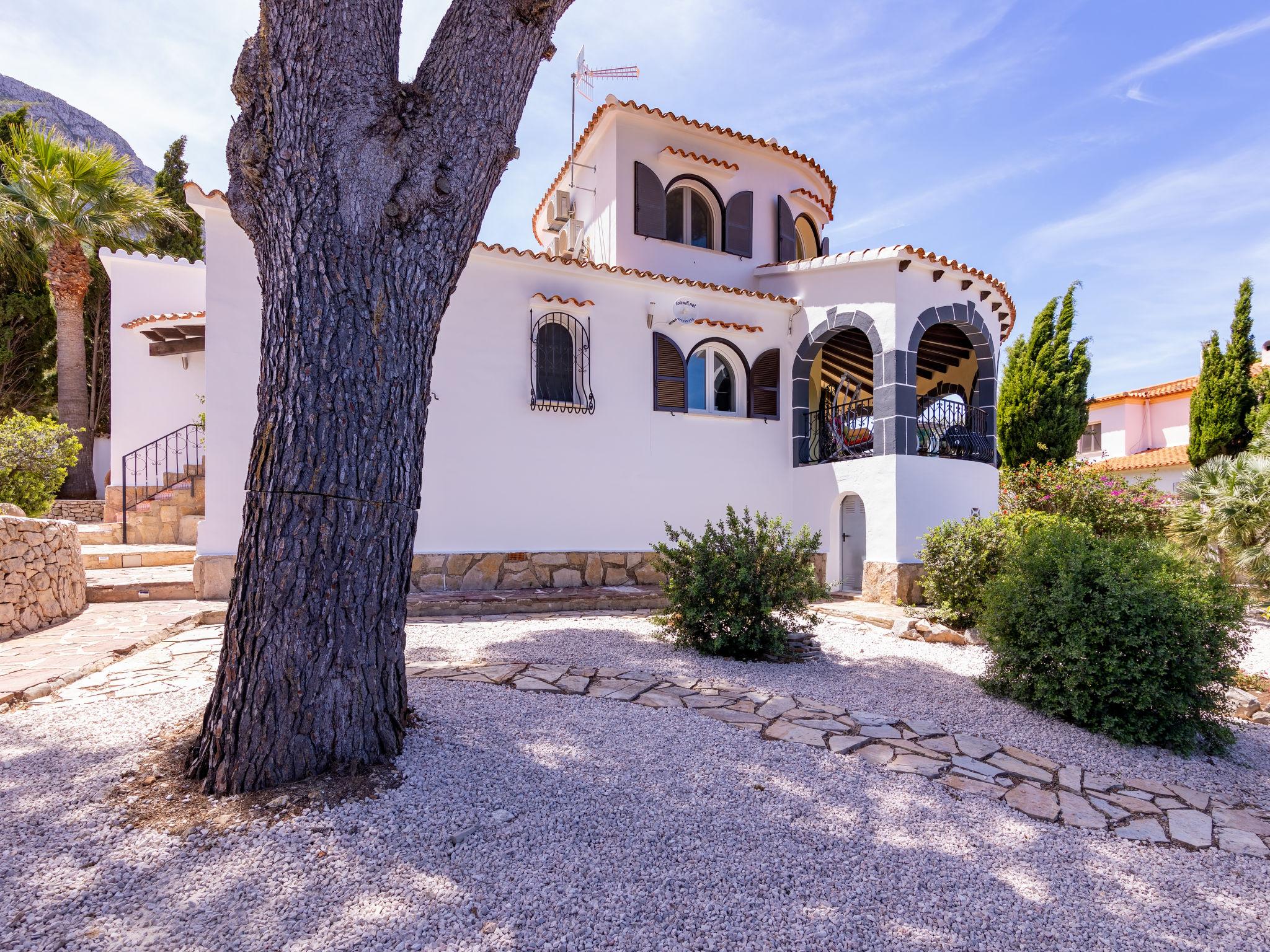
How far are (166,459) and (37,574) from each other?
6.20 metres

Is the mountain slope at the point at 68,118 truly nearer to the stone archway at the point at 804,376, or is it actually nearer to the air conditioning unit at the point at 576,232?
the air conditioning unit at the point at 576,232

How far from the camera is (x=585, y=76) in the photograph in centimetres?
1127

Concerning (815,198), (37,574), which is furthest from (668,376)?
(37,574)

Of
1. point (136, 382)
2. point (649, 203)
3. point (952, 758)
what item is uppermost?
point (649, 203)

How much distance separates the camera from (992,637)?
4.54 m

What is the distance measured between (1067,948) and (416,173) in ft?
12.7

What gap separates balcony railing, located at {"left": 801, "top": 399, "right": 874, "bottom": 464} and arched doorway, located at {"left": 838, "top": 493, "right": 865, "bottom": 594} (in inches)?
29.2

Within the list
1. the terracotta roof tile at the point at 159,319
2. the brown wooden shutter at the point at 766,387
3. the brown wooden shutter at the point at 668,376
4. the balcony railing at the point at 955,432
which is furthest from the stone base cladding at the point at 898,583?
the terracotta roof tile at the point at 159,319

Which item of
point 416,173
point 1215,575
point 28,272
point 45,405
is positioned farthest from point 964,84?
point 45,405

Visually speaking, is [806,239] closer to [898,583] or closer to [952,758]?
[898,583]

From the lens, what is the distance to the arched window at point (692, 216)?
10.3m

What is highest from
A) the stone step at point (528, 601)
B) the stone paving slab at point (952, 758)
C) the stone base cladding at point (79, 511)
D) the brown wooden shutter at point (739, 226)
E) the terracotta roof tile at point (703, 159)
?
the terracotta roof tile at point (703, 159)

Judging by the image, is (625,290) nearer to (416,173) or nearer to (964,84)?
(964,84)

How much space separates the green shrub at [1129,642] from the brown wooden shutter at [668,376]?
537cm
